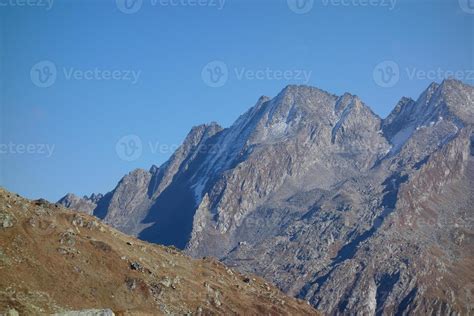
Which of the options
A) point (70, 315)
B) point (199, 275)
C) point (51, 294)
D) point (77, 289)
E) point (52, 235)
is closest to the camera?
point (70, 315)

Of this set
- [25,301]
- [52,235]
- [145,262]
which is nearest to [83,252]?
[52,235]

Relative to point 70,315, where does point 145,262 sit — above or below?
above

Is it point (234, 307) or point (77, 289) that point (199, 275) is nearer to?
point (234, 307)

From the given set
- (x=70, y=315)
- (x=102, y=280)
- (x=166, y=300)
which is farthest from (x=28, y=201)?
(x=70, y=315)

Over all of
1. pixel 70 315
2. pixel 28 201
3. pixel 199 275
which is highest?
pixel 28 201

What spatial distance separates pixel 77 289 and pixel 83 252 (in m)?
15.1

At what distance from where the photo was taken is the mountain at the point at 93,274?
137250 millimetres

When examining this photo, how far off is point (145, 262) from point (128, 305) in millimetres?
21788

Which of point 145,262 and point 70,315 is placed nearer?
point 70,315

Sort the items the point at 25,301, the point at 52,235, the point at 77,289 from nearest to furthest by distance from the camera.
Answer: the point at 25,301, the point at 77,289, the point at 52,235

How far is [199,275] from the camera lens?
188000mm

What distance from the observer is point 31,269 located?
141m

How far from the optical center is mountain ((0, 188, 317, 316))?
450 feet

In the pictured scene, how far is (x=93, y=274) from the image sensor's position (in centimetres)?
15625
